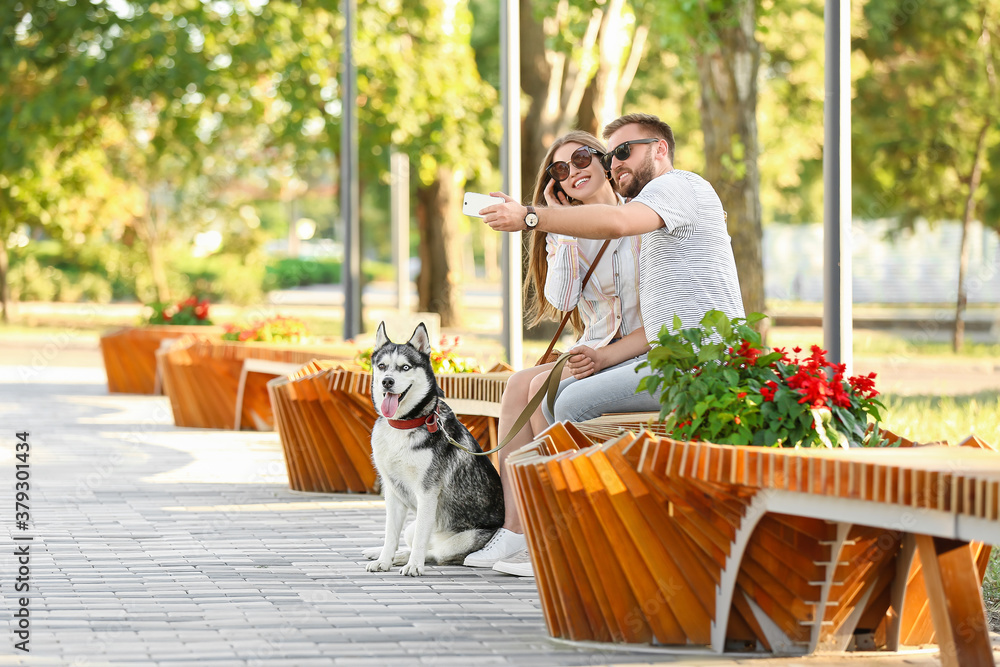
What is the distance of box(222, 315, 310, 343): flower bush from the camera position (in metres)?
13.1

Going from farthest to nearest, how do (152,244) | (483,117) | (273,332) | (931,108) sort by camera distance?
(152,244) < (931,108) < (483,117) < (273,332)

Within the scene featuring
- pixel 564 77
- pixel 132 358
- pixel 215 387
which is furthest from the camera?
pixel 564 77

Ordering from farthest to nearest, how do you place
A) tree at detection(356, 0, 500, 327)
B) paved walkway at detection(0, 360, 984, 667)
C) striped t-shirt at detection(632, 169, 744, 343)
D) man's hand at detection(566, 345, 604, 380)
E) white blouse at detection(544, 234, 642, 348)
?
1. tree at detection(356, 0, 500, 327)
2. white blouse at detection(544, 234, 642, 348)
3. man's hand at detection(566, 345, 604, 380)
4. striped t-shirt at detection(632, 169, 744, 343)
5. paved walkway at detection(0, 360, 984, 667)

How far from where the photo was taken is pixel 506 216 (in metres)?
4.56

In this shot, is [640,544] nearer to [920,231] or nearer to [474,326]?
[474,326]

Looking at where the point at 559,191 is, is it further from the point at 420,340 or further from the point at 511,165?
the point at 511,165

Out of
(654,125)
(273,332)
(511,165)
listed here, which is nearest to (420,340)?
(654,125)

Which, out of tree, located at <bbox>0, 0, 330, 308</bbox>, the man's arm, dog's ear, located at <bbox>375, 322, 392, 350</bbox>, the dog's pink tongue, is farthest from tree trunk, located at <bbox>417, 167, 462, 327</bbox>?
the man's arm

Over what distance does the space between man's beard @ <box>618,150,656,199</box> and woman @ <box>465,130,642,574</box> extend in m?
0.36

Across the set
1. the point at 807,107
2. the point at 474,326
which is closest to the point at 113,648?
the point at 474,326

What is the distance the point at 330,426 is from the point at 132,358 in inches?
380

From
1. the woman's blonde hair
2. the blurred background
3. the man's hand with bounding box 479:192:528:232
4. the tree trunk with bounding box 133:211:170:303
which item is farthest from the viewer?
the tree trunk with bounding box 133:211:170:303

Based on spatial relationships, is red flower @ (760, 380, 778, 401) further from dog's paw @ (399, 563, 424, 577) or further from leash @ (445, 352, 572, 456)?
dog's paw @ (399, 563, 424, 577)

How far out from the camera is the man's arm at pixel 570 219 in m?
4.57
